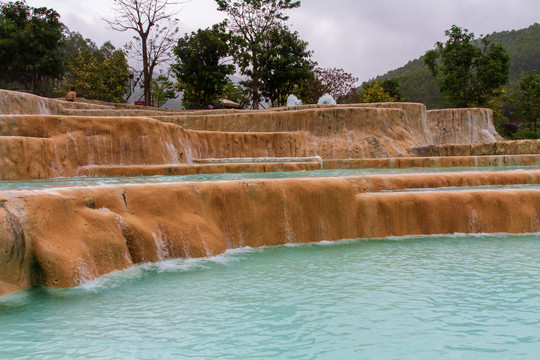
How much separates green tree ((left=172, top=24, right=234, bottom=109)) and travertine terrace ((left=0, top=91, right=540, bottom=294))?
1616 centimetres

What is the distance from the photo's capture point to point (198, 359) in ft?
9.14

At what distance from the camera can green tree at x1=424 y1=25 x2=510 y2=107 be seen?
103 feet

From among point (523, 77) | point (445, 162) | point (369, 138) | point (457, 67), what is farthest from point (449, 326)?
point (523, 77)

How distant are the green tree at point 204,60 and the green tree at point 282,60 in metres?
2.81

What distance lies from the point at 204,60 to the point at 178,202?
80.1 feet

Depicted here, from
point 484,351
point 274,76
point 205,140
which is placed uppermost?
point 274,76

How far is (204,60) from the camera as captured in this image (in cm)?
2870

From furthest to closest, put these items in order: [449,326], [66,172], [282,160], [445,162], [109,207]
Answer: [282,160] < [445,162] < [66,172] < [109,207] < [449,326]

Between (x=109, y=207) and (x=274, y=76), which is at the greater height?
(x=274, y=76)

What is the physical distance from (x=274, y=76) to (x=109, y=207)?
27018 millimetres

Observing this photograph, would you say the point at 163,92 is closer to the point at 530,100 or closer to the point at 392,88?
the point at 392,88

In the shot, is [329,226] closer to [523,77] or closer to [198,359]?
[198,359]

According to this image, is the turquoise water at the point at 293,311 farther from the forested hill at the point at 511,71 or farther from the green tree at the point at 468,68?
the forested hill at the point at 511,71

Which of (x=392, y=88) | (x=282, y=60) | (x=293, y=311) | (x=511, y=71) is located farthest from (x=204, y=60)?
(x=511, y=71)
